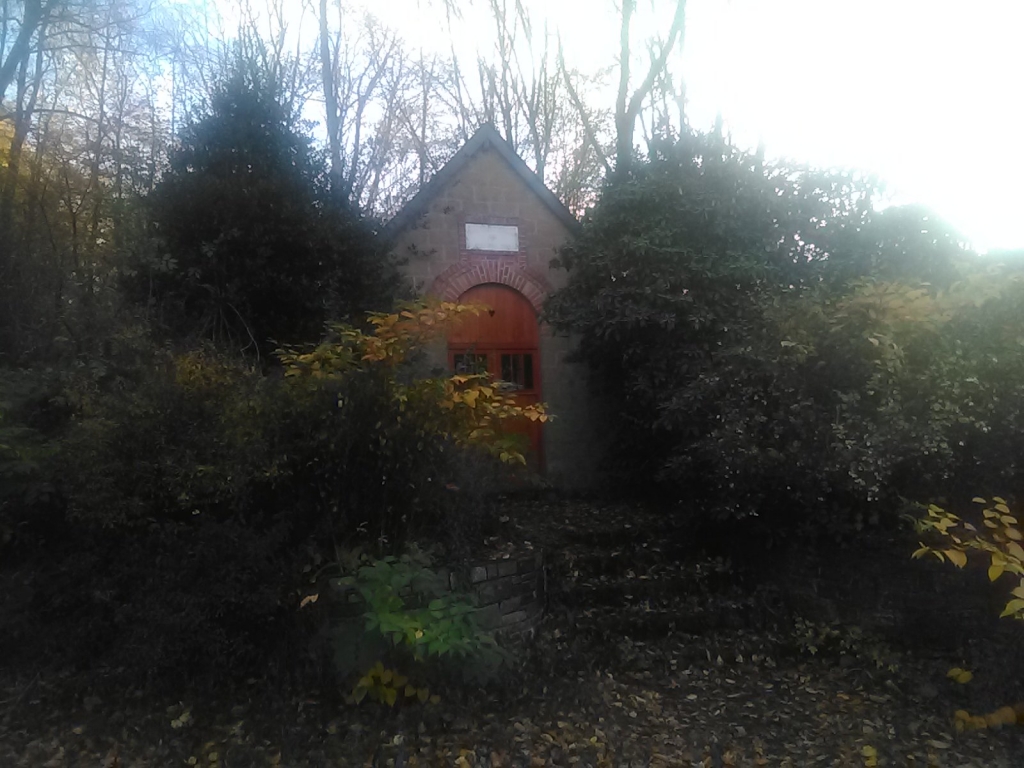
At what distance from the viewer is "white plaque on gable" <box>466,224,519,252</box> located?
9.82 metres

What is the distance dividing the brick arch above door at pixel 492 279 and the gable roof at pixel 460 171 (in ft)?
2.49

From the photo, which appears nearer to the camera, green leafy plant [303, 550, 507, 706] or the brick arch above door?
green leafy plant [303, 550, 507, 706]

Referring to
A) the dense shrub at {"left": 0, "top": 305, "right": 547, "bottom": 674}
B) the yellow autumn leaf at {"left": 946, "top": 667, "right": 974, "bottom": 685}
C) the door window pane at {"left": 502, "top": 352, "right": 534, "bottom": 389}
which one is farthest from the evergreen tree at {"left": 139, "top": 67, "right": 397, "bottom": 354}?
the yellow autumn leaf at {"left": 946, "top": 667, "right": 974, "bottom": 685}

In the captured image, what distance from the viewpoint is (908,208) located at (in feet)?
28.7

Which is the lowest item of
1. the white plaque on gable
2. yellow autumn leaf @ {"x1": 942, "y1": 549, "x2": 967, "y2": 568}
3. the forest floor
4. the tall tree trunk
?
the forest floor

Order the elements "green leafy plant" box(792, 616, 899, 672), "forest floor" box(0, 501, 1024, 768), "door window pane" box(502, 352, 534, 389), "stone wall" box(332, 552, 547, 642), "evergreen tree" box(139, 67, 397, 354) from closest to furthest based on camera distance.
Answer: "forest floor" box(0, 501, 1024, 768) → "stone wall" box(332, 552, 547, 642) → "green leafy plant" box(792, 616, 899, 672) → "evergreen tree" box(139, 67, 397, 354) → "door window pane" box(502, 352, 534, 389)

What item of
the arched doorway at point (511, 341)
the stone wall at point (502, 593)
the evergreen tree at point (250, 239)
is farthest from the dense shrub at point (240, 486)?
the arched doorway at point (511, 341)

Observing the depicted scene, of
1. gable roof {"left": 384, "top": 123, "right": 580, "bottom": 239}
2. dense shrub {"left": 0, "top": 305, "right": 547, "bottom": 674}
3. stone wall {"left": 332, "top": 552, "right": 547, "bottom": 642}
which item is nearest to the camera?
dense shrub {"left": 0, "top": 305, "right": 547, "bottom": 674}

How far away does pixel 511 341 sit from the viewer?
1003 cm

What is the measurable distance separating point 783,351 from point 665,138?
4.35 m

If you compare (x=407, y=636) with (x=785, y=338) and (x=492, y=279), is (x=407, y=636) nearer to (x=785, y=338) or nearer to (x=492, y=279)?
(x=785, y=338)

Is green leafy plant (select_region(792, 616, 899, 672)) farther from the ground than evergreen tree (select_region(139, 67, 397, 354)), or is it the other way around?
evergreen tree (select_region(139, 67, 397, 354))

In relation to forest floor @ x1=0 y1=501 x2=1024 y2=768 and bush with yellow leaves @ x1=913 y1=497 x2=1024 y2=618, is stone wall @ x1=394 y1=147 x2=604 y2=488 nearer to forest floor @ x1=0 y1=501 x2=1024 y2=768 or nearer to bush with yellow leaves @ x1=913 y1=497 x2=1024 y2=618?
forest floor @ x1=0 y1=501 x2=1024 y2=768

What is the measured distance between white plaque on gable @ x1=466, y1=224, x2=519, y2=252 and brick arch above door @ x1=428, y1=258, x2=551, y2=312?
15 centimetres
